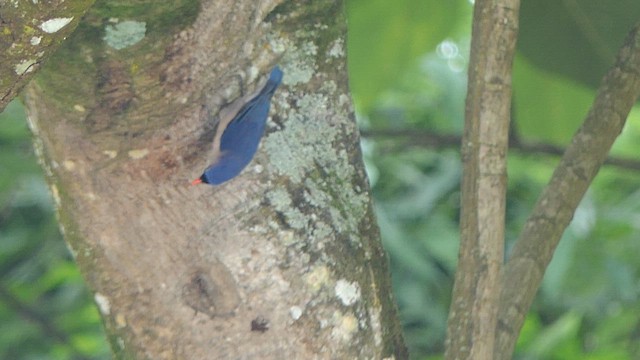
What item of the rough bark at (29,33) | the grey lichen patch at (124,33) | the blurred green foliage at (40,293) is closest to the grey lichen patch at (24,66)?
the rough bark at (29,33)

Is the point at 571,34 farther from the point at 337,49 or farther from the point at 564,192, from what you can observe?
the point at 337,49

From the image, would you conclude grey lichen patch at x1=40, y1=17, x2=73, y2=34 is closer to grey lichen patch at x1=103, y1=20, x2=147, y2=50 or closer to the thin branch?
grey lichen patch at x1=103, y1=20, x2=147, y2=50

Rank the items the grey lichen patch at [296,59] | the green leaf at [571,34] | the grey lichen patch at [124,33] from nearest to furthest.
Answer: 1. the grey lichen patch at [124,33]
2. the grey lichen patch at [296,59]
3. the green leaf at [571,34]

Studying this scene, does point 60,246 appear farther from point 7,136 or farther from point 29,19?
point 29,19

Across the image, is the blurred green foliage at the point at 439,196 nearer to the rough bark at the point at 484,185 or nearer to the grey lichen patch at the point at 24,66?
the rough bark at the point at 484,185

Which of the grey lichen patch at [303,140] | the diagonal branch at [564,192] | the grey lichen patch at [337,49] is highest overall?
the grey lichen patch at [337,49]

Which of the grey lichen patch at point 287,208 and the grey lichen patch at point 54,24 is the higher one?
the grey lichen patch at point 54,24

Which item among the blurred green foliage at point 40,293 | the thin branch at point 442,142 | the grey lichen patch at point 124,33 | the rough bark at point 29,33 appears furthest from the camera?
the blurred green foliage at point 40,293

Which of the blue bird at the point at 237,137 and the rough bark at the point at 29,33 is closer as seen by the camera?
the rough bark at the point at 29,33
